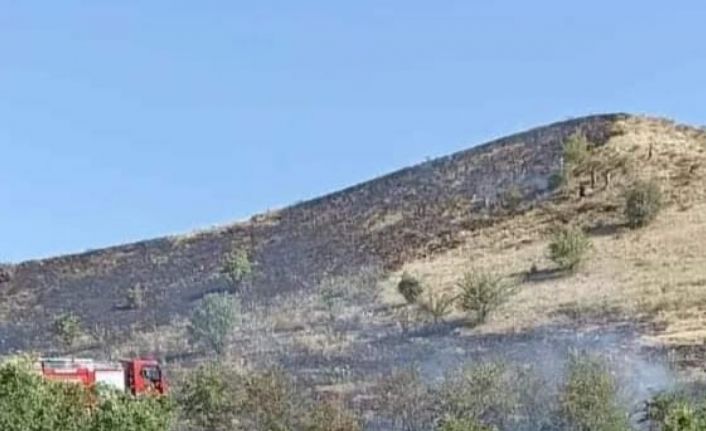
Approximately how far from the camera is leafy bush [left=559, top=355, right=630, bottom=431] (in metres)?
46.1

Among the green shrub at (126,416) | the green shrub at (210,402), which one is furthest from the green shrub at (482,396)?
the green shrub at (126,416)

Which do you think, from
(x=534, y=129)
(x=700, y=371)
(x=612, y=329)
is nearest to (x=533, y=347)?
(x=612, y=329)

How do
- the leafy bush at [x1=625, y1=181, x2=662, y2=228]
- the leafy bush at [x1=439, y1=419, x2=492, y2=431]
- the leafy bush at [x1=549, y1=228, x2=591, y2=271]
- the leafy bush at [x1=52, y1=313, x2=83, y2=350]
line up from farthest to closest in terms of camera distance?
the leafy bush at [x1=625, y1=181, x2=662, y2=228] < the leafy bush at [x1=52, y1=313, x2=83, y2=350] < the leafy bush at [x1=549, y1=228, x2=591, y2=271] < the leafy bush at [x1=439, y1=419, x2=492, y2=431]

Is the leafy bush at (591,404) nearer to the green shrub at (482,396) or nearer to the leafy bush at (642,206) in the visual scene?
the green shrub at (482,396)

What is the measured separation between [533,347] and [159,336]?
2304 centimetres

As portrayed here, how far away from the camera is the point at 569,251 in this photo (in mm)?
71250

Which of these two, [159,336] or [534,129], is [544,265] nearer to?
[159,336]

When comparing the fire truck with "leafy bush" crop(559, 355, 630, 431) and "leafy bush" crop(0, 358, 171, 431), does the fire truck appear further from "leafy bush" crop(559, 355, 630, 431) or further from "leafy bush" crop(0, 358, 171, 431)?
"leafy bush" crop(0, 358, 171, 431)

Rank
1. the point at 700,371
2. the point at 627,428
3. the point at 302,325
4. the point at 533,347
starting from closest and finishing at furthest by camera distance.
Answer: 1. the point at 627,428
2. the point at 700,371
3. the point at 533,347
4. the point at 302,325

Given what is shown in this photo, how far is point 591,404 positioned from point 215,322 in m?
28.9

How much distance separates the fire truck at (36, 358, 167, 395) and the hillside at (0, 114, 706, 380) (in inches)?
263

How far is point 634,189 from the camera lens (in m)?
79.2

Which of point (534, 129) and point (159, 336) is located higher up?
point (534, 129)

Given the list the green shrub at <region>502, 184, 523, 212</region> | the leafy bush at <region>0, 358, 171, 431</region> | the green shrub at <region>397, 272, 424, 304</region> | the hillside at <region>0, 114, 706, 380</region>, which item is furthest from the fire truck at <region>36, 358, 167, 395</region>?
the green shrub at <region>502, 184, 523, 212</region>
